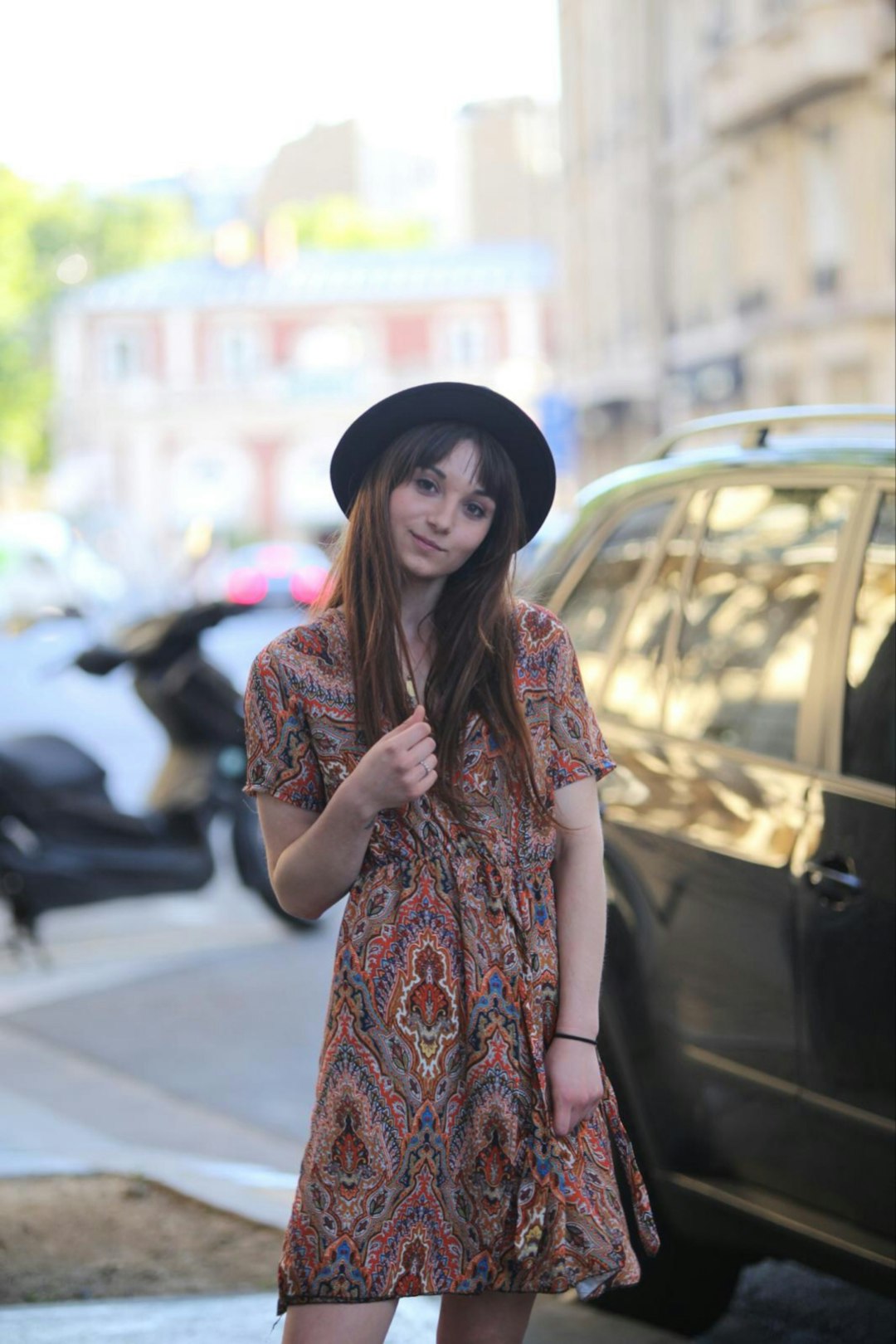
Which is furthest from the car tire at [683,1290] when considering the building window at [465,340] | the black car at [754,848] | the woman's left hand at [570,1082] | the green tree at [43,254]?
the building window at [465,340]

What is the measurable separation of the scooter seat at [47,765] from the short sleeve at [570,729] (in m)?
5.63

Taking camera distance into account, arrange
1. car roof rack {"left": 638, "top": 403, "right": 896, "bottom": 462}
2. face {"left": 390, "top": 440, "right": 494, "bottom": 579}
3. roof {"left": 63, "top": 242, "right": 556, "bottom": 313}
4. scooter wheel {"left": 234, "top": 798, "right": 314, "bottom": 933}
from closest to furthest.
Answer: face {"left": 390, "top": 440, "right": 494, "bottom": 579} → car roof rack {"left": 638, "top": 403, "right": 896, "bottom": 462} → scooter wheel {"left": 234, "top": 798, "right": 314, "bottom": 933} → roof {"left": 63, "top": 242, "right": 556, "bottom": 313}

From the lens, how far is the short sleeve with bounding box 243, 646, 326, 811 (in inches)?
103

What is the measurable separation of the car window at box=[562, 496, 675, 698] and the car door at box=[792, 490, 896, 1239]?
692 mm

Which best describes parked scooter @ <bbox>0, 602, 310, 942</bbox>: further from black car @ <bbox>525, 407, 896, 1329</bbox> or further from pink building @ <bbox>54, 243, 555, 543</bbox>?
pink building @ <bbox>54, 243, 555, 543</bbox>

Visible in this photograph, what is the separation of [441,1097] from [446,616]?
62cm

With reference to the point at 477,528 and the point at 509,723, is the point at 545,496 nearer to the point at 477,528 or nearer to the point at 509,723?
the point at 477,528

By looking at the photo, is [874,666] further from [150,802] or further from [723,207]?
[723,207]

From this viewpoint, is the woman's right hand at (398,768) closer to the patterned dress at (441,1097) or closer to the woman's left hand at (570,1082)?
the patterned dress at (441,1097)

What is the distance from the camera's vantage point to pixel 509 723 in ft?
8.62

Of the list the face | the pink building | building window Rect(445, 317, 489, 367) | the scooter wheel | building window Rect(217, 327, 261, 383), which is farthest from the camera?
building window Rect(445, 317, 489, 367)

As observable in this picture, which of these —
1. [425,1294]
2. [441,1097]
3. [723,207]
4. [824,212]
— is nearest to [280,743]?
[441,1097]

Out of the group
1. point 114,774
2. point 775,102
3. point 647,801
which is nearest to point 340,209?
point 775,102

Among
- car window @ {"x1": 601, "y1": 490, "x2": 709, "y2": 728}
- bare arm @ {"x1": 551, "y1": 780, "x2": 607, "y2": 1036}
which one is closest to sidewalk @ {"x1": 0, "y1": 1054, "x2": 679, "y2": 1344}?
bare arm @ {"x1": 551, "y1": 780, "x2": 607, "y2": 1036}
